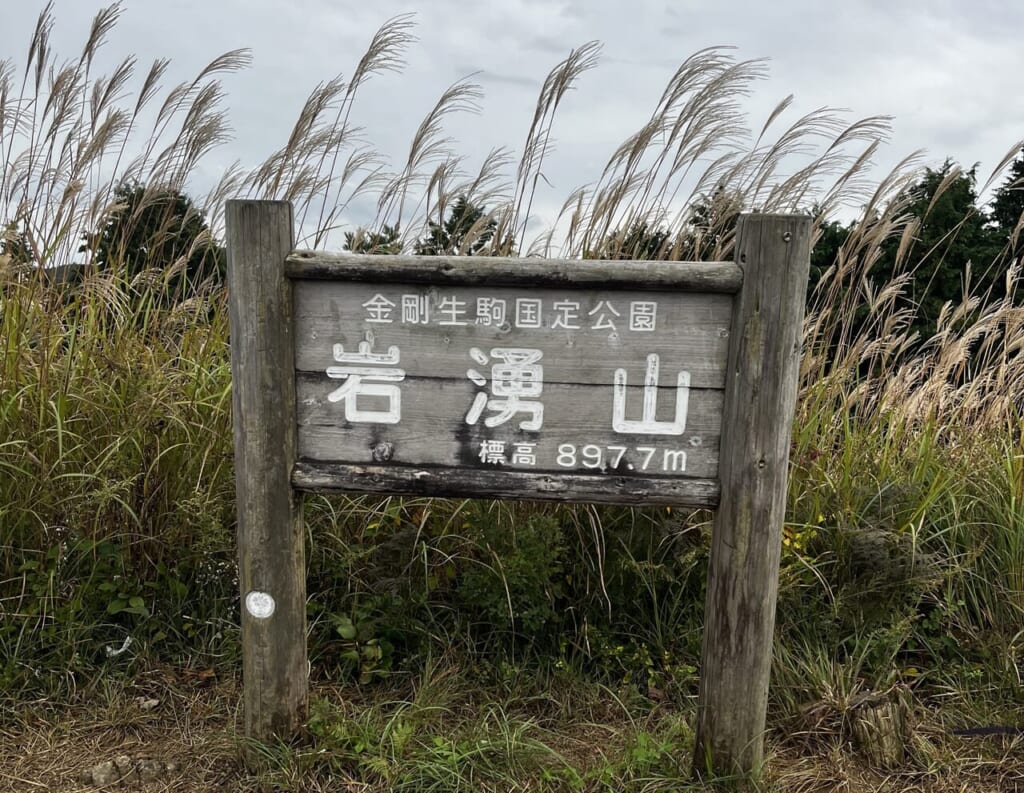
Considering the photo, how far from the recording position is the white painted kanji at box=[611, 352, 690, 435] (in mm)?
2016

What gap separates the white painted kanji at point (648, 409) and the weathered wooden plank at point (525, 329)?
29 millimetres

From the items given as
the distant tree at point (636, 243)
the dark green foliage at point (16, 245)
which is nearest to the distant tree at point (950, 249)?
the distant tree at point (636, 243)

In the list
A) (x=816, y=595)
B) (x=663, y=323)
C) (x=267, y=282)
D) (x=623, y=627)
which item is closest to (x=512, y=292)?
(x=663, y=323)

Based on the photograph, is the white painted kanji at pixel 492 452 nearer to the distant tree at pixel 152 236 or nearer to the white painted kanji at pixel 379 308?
the white painted kanji at pixel 379 308

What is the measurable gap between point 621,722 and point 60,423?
80.3 inches

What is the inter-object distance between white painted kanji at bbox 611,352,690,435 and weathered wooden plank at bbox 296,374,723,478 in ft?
0.03

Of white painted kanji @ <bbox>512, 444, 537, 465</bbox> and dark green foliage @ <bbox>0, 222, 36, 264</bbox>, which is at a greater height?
dark green foliage @ <bbox>0, 222, 36, 264</bbox>

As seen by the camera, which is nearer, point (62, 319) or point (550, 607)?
point (550, 607)

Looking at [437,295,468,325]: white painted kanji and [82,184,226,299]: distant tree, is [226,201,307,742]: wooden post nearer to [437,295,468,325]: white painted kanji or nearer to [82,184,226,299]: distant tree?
[437,295,468,325]: white painted kanji

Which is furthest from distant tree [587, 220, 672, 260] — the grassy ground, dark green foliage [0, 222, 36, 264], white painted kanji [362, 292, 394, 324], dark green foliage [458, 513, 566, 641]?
dark green foliage [0, 222, 36, 264]

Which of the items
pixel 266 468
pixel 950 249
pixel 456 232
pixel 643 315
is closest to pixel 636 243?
pixel 456 232

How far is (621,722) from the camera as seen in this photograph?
2549 mm

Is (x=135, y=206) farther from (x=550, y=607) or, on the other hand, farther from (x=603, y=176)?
(x=550, y=607)

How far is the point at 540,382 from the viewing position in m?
2.04
